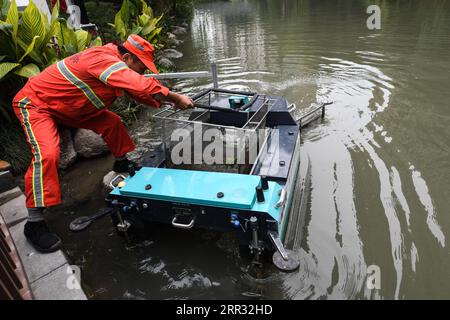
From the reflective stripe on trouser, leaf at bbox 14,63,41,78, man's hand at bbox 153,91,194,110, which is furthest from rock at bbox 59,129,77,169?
man's hand at bbox 153,91,194,110

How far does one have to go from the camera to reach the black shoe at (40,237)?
8.82 feet

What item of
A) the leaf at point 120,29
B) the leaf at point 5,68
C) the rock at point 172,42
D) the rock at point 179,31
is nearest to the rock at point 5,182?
the leaf at point 5,68

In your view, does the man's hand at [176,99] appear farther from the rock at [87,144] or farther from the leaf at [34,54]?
the leaf at [34,54]

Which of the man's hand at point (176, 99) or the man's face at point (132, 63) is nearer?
the man's hand at point (176, 99)

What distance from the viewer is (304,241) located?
3.08 metres

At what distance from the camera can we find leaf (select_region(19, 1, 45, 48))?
448cm

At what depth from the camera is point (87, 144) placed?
15.7 ft

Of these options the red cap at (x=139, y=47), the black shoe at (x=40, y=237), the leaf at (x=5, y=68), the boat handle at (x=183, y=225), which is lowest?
the black shoe at (x=40, y=237)

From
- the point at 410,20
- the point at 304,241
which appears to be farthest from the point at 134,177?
the point at 410,20

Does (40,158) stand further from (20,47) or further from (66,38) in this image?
(66,38)

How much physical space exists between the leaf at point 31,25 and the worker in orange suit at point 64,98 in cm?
215

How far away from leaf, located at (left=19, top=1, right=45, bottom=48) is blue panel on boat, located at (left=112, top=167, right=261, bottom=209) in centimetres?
329

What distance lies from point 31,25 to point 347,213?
496 centimetres

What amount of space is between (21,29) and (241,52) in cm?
756
